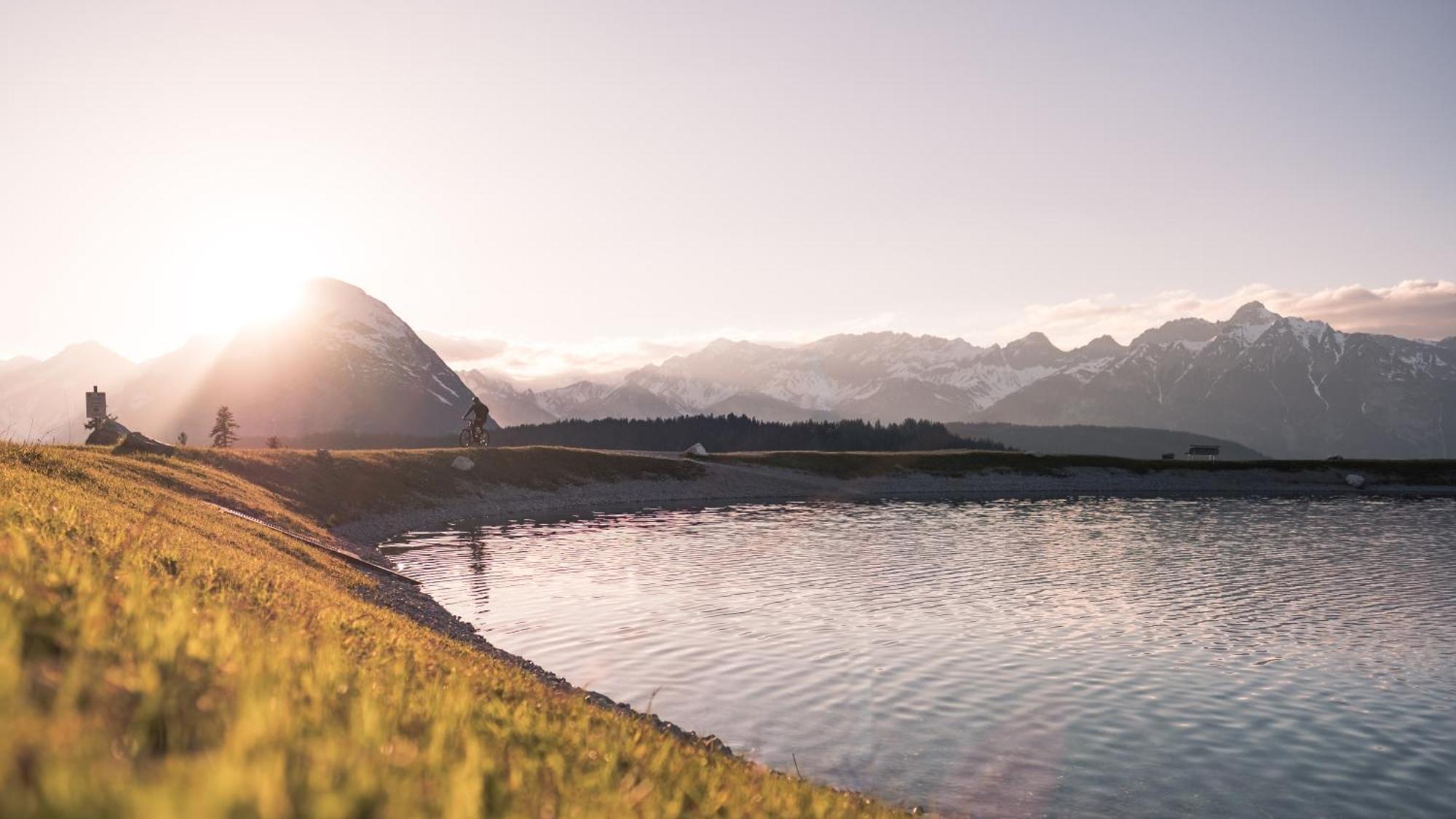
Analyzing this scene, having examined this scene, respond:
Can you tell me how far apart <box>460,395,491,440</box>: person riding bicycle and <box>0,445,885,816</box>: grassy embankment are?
70492mm

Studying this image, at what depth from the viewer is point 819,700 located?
2081 cm

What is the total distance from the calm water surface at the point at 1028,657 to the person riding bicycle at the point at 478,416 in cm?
2866

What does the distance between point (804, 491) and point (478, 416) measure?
139ft

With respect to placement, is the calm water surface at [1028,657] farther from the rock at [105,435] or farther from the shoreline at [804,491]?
the rock at [105,435]

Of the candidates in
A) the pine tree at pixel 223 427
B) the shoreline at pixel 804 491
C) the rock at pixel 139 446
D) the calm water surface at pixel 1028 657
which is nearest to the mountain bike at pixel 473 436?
the shoreline at pixel 804 491

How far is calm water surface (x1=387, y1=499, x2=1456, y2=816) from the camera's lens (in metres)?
16.3

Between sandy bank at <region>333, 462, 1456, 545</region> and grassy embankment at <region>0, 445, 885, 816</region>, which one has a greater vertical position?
grassy embankment at <region>0, 445, 885, 816</region>

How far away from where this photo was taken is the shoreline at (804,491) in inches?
2682

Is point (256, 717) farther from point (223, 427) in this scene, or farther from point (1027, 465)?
point (1027, 465)

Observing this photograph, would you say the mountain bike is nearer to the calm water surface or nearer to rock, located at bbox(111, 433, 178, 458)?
the calm water surface

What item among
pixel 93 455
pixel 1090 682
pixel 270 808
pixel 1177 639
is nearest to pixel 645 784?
pixel 270 808

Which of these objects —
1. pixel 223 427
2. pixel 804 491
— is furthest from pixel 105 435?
pixel 804 491

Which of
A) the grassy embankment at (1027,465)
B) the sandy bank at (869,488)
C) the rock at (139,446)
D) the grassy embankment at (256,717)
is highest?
the rock at (139,446)

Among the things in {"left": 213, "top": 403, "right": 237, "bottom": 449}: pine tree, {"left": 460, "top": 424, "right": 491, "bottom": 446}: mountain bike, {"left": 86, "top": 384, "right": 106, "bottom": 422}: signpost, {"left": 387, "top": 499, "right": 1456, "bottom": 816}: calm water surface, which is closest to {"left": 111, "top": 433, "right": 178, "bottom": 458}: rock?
{"left": 86, "top": 384, "right": 106, "bottom": 422}: signpost
